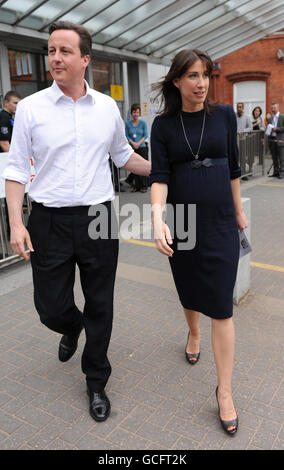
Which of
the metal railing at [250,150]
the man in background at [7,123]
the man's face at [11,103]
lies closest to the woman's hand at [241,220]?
the man in background at [7,123]

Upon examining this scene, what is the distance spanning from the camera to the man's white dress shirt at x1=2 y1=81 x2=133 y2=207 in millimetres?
2242

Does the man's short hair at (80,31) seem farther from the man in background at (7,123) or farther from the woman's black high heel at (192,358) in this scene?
the man in background at (7,123)

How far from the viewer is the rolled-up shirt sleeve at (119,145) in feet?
8.39

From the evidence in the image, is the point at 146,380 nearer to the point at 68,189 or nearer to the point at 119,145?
the point at 68,189

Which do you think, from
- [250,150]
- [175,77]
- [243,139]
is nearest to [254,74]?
[250,150]

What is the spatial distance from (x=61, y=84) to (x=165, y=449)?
191 centimetres

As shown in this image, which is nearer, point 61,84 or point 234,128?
point 61,84

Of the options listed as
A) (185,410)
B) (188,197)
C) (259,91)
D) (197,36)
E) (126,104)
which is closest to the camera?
(188,197)

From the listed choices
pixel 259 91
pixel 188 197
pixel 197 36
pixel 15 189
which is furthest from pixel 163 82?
pixel 259 91

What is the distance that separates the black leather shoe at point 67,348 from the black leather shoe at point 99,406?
16.8 inches

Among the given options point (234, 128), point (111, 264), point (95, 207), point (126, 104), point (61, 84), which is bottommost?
point (111, 264)

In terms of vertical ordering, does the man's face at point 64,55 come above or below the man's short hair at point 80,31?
below

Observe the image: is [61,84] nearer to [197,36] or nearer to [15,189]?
[15,189]

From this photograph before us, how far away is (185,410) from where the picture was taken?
258 cm
